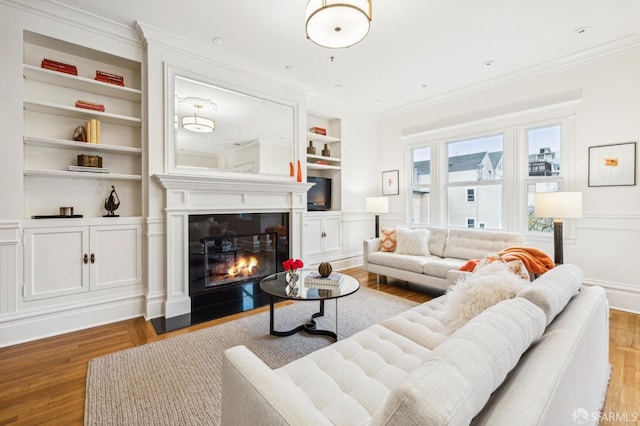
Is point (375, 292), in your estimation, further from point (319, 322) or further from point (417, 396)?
point (417, 396)

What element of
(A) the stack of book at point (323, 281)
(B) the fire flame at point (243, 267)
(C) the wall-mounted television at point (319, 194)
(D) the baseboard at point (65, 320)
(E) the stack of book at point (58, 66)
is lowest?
(D) the baseboard at point (65, 320)

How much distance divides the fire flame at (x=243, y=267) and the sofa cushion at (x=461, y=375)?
3156mm

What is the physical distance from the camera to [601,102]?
10.6 feet

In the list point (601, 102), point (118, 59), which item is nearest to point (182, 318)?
point (118, 59)

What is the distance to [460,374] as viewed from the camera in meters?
0.66

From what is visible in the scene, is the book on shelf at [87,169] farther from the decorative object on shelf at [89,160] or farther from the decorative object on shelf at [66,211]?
the decorative object on shelf at [66,211]

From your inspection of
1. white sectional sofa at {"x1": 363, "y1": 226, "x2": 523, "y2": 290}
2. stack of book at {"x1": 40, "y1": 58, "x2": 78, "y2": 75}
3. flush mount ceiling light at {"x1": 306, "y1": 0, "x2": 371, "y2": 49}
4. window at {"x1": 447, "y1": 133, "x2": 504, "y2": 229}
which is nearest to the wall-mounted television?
white sectional sofa at {"x1": 363, "y1": 226, "x2": 523, "y2": 290}

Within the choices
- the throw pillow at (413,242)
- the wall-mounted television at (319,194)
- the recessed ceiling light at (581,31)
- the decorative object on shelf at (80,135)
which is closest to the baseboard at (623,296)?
the throw pillow at (413,242)

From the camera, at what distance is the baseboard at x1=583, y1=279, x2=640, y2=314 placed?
3.01 m

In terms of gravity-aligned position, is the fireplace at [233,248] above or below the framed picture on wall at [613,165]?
below

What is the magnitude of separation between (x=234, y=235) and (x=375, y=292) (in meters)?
1.91

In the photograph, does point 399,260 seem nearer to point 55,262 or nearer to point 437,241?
point 437,241

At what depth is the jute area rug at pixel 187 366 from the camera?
159 cm

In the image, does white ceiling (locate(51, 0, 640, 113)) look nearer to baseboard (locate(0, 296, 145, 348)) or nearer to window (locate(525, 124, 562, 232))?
window (locate(525, 124, 562, 232))
